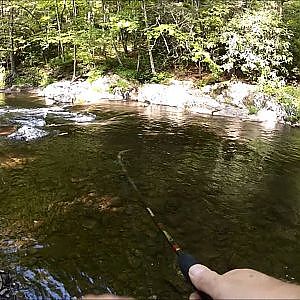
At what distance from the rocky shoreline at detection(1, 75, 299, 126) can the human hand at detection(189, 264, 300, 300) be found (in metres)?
13.1

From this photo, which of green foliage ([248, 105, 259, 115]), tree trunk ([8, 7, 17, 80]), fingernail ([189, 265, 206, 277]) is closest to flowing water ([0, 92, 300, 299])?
fingernail ([189, 265, 206, 277])

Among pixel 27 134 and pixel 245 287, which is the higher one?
pixel 245 287

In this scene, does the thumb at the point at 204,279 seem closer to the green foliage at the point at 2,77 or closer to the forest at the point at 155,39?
the forest at the point at 155,39

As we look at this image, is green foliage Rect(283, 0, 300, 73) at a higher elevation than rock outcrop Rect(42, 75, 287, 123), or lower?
higher

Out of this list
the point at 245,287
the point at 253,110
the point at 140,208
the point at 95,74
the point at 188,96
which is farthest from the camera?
the point at 95,74

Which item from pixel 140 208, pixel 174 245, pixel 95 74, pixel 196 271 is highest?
pixel 196 271

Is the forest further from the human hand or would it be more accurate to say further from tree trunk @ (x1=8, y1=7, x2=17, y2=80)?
the human hand

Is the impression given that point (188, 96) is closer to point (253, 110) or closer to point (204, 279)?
point (253, 110)

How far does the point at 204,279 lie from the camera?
198 centimetres

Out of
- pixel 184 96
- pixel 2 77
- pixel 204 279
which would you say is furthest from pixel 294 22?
pixel 2 77

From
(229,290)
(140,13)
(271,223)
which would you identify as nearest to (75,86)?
(140,13)

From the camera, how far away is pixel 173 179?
25.0 ft

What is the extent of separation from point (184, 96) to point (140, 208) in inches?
469

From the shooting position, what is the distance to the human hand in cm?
173
